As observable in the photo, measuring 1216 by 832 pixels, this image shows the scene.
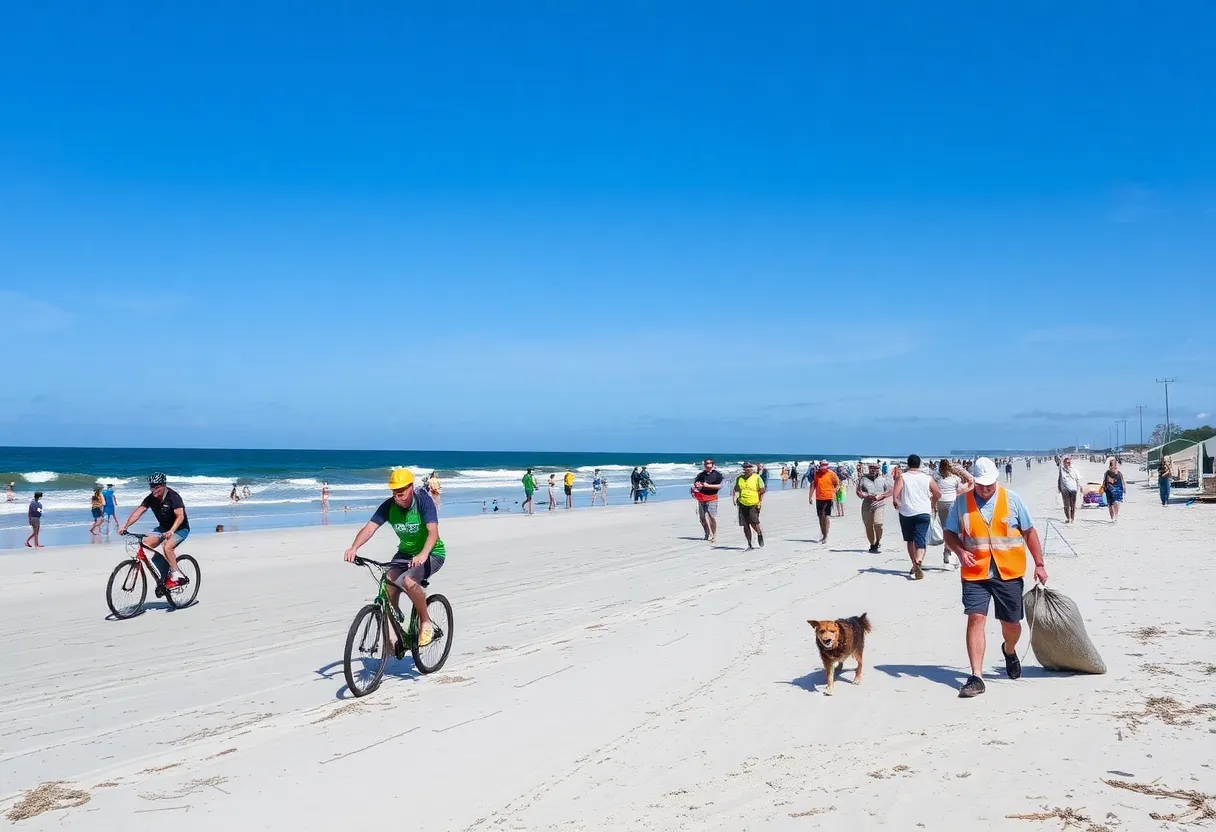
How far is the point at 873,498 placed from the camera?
14.4 meters

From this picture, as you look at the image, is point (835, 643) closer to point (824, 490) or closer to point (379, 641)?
point (379, 641)

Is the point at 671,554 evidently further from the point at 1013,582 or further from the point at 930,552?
the point at 1013,582

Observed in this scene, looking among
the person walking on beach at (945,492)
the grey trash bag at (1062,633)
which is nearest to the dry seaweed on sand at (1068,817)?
the grey trash bag at (1062,633)

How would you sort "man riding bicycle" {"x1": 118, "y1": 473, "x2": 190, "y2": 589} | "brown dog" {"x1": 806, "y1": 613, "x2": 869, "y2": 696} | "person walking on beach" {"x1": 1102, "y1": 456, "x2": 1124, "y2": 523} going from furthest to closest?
"person walking on beach" {"x1": 1102, "y1": 456, "x2": 1124, "y2": 523} < "man riding bicycle" {"x1": 118, "y1": 473, "x2": 190, "y2": 589} < "brown dog" {"x1": 806, "y1": 613, "x2": 869, "y2": 696}

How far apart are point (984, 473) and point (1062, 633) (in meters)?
1.44

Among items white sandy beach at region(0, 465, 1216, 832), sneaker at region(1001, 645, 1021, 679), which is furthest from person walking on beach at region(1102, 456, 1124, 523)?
sneaker at region(1001, 645, 1021, 679)

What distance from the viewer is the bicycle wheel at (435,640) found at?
6.87 meters

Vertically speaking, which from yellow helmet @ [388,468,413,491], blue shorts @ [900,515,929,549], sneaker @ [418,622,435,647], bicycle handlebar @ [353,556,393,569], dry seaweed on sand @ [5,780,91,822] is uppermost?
yellow helmet @ [388,468,413,491]

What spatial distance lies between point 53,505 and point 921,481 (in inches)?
1408

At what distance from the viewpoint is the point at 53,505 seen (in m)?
34.5

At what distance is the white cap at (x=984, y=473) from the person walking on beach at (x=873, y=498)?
27.2ft

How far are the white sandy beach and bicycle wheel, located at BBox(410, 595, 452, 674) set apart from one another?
123 millimetres

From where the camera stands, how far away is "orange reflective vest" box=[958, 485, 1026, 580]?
231 inches

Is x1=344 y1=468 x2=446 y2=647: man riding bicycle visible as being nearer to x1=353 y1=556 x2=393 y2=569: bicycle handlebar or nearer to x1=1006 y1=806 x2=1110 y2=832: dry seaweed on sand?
x1=353 y1=556 x2=393 y2=569: bicycle handlebar
